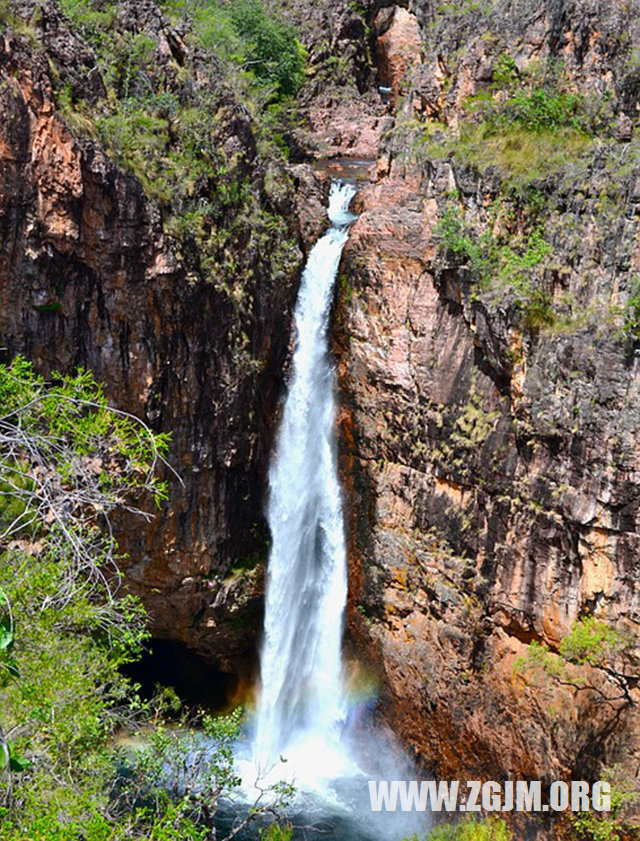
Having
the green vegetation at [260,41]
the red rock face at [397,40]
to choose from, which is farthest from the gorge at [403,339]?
the red rock face at [397,40]

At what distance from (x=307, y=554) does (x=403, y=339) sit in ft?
18.6

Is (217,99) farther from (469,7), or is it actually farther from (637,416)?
(637,416)

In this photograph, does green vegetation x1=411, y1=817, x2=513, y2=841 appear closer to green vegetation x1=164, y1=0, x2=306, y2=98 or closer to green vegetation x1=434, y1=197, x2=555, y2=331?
green vegetation x1=434, y1=197, x2=555, y2=331

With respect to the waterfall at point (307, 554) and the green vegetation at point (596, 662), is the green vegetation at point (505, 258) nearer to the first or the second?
the waterfall at point (307, 554)

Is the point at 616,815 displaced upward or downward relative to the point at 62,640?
downward

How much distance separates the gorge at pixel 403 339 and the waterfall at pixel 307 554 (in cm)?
12

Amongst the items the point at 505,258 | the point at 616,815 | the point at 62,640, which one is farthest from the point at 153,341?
the point at 616,815

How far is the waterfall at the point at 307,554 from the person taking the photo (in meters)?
18.2

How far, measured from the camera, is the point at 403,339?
1681 cm

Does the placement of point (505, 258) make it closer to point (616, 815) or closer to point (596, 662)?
point (596, 662)

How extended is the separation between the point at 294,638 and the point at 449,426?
6606mm

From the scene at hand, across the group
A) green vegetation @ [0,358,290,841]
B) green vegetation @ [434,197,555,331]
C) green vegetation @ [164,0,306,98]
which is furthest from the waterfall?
green vegetation @ [164,0,306,98]

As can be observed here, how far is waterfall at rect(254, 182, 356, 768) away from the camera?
18219mm

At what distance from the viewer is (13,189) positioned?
13.4 m
